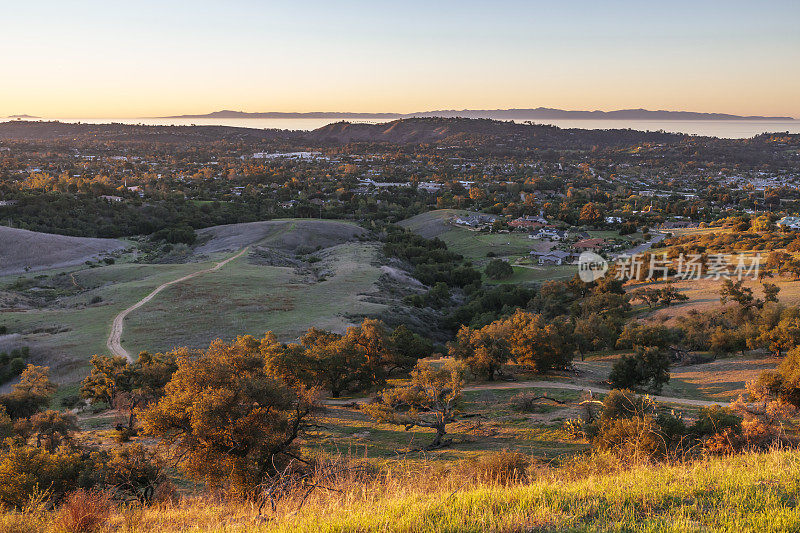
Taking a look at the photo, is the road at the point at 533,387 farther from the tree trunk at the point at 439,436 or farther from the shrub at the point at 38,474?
the shrub at the point at 38,474

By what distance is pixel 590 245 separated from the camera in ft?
264

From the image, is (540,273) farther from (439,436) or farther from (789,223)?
(439,436)

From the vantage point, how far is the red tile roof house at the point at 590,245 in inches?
3113

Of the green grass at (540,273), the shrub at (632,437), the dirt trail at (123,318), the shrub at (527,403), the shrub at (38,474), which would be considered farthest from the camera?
the green grass at (540,273)

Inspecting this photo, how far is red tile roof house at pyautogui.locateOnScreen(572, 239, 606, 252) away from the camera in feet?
259

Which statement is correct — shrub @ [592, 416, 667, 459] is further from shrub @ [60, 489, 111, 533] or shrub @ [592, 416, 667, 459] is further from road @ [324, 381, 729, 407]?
shrub @ [60, 489, 111, 533]

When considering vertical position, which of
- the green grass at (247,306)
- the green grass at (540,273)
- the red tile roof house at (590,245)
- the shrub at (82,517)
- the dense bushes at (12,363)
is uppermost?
the shrub at (82,517)

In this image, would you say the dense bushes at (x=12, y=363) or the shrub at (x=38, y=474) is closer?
the shrub at (x=38, y=474)

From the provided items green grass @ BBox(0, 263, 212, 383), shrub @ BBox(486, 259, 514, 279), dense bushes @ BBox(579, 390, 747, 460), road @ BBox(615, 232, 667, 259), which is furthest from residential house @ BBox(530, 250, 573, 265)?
dense bushes @ BBox(579, 390, 747, 460)

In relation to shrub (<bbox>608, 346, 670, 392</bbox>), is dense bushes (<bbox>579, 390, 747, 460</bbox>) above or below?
above

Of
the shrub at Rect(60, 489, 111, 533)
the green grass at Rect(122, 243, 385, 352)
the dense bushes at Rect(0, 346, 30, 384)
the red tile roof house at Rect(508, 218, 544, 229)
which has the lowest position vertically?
the dense bushes at Rect(0, 346, 30, 384)

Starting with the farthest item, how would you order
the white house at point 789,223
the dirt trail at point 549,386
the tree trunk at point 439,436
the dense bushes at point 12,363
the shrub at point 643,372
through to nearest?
1. the white house at point 789,223
2. the dense bushes at point 12,363
3. the shrub at point 643,372
4. the dirt trail at point 549,386
5. the tree trunk at point 439,436

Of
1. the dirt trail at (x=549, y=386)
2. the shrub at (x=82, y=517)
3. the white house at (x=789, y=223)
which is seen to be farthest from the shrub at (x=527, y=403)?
the white house at (x=789, y=223)


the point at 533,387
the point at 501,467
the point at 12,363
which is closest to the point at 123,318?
the point at 12,363
